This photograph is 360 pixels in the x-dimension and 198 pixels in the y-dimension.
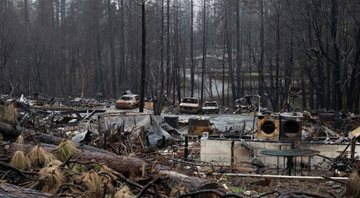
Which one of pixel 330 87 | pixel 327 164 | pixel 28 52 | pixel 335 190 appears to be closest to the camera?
pixel 335 190

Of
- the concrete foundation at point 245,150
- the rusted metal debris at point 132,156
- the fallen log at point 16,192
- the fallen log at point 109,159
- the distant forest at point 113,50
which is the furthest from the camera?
the distant forest at point 113,50

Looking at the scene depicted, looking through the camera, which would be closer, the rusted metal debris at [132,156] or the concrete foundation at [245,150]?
the rusted metal debris at [132,156]

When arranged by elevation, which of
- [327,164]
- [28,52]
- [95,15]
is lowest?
[327,164]

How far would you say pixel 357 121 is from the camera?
19750mm

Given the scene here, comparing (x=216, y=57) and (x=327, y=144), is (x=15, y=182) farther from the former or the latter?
(x=216, y=57)

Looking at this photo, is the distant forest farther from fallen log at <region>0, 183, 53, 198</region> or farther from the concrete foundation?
fallen log at <region>0, 183, 53, 198</region>

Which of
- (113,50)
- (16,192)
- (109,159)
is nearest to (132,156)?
(109,159)

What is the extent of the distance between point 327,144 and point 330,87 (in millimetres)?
18166

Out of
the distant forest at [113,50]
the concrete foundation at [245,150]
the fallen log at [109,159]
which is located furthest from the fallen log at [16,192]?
the distant forest at [113,50]

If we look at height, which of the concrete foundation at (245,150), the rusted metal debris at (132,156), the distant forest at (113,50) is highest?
the distant forest at (113,50)

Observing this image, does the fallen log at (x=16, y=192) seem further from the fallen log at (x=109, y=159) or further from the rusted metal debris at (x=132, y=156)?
the fallen log at (x=109, y=159)

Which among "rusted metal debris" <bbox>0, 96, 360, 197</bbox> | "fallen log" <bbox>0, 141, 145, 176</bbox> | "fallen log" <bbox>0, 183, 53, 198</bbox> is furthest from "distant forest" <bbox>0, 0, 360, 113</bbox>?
"fallen log" <bbox>0, 183, 53, 198</bbox>

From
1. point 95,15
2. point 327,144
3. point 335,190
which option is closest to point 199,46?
point 95,15

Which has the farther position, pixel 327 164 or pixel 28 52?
pixel 28 52
